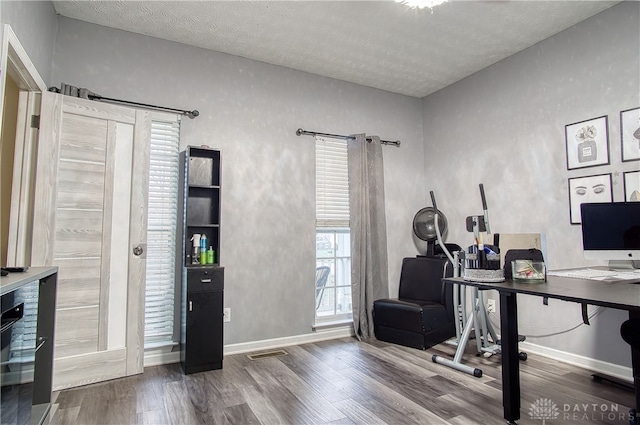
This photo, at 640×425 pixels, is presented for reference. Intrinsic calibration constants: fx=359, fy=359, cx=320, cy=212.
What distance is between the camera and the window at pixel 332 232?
3.84 meters

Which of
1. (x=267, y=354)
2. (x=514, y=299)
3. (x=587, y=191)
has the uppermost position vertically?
(x=587, y=191)

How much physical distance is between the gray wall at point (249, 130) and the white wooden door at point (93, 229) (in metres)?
0.48

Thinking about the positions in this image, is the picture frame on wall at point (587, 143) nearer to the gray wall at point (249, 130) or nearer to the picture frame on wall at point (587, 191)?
the picture frame on wall at point (587, 191)

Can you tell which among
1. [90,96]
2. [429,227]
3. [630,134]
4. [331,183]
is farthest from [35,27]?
[630,134]

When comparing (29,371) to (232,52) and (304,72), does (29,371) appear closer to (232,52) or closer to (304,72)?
(232,52)

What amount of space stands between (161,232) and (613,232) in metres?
3.42

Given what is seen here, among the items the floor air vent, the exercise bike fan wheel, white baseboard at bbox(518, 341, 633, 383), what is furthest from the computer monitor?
the floor air vent

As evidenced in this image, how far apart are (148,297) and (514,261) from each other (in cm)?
277

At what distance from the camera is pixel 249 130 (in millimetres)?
3500

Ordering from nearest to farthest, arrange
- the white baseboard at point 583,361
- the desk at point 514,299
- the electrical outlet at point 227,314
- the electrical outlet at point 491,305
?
the desk at point 514,299 → the white baseboard at point 583,361 → the electrical outlet at point 227,314 → the electrical outlet at point 491,305

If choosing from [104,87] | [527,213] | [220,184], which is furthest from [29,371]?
[527,213]

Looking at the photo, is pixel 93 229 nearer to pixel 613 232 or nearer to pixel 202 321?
pixel 202 321

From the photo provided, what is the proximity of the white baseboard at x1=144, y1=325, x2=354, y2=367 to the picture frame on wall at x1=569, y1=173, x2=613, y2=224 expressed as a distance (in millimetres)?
2342

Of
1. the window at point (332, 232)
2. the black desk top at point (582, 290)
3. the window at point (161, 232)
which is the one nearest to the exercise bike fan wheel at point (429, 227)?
the window at point (332, 232)
